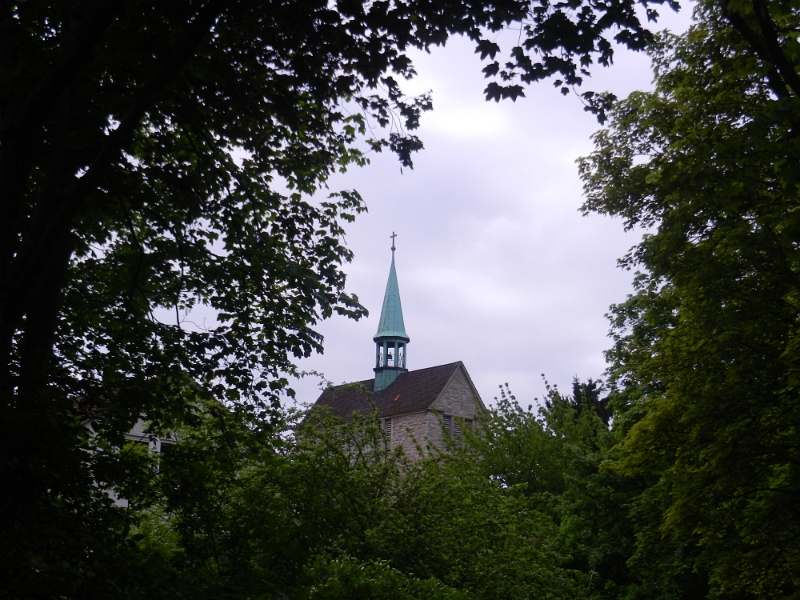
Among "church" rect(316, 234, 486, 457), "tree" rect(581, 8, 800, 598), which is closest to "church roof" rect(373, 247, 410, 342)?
"church" rect(316, 234, 486, 457)

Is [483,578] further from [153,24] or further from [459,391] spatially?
[459,391]

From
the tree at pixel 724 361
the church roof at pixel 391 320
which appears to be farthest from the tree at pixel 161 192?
the church roof at pixel 391 320

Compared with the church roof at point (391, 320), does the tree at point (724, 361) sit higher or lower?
lower

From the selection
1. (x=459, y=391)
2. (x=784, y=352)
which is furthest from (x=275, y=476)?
(x=459, y=391)

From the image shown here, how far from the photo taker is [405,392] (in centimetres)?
5169

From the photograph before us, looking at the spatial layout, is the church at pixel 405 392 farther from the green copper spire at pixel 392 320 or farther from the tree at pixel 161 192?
the tree at pixel 161 192

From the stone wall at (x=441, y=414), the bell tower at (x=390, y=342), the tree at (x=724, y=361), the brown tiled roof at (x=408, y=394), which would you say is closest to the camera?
the tree at (x=724, y=361)

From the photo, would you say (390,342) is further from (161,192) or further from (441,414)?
(161,192)

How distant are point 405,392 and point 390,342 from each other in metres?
5.30

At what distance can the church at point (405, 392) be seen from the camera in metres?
48.5

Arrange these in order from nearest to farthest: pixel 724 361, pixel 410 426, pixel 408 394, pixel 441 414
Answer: pixel 724 361 → pixel 441 414 → pixel 410 426 → pixel 408 394

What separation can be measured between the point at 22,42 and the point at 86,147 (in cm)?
91

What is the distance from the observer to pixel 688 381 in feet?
42.4

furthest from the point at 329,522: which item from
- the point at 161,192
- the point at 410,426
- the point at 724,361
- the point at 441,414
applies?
the point at 410,426
